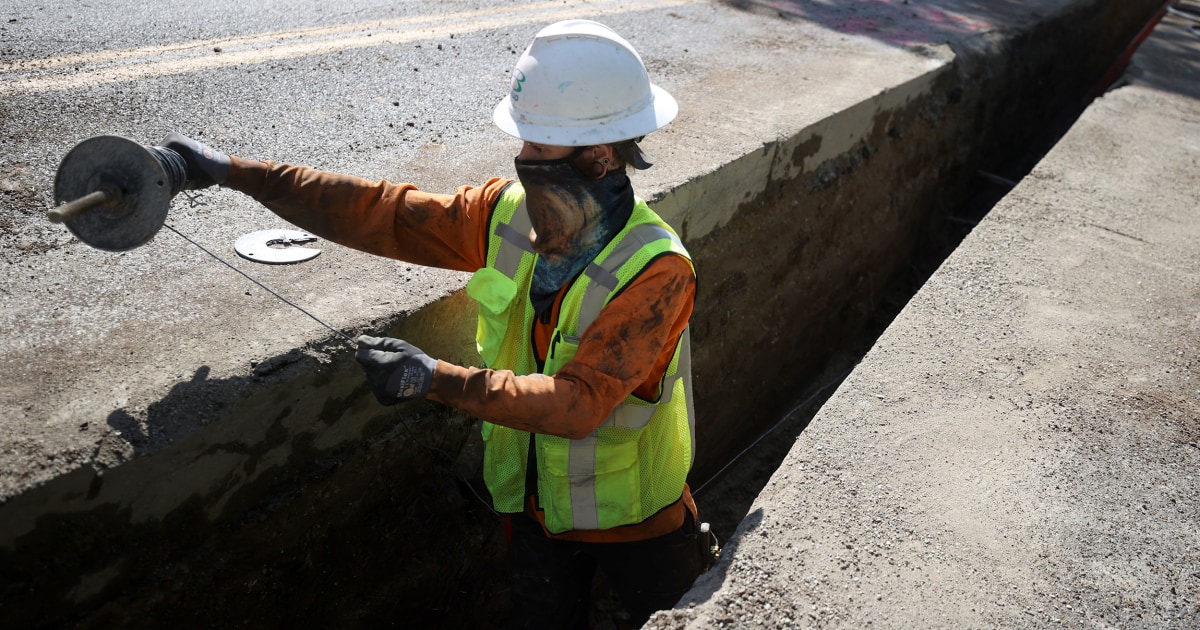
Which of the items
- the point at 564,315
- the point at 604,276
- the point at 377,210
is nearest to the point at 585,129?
the point at 604,276

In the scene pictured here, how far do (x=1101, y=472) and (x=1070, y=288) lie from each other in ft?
4.73

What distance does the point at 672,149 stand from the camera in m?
4.82

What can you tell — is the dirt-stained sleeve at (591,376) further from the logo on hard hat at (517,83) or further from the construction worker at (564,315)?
the logo on hard hat at (517,83)

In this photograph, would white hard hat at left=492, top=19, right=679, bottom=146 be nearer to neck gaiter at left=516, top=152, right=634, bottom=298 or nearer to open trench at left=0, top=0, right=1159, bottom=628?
neck gaiter at left=516, top=152, right=634, bottom=298

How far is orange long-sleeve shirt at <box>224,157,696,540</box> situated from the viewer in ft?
7.97

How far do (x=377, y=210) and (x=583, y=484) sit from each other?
109 centimetres

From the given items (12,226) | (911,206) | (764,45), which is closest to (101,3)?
(12,226)

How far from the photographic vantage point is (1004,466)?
3.13 m

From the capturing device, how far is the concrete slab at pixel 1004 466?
8.66ft

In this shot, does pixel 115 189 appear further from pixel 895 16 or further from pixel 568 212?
pixel 895 16

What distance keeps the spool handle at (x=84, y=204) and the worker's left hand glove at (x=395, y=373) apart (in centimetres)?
82

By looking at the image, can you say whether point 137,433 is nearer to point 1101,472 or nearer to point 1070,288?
point 1101,472

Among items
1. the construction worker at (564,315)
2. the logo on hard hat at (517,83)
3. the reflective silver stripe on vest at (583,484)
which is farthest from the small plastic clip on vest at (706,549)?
the logo on hard hat at (517,83)

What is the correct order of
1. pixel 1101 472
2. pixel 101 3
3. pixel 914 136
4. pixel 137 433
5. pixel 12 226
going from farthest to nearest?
1. pixel 914 136
2. pixel 101 3
3. pixel 12 226
4. pixel 1101 472
5. pixel 137 433
